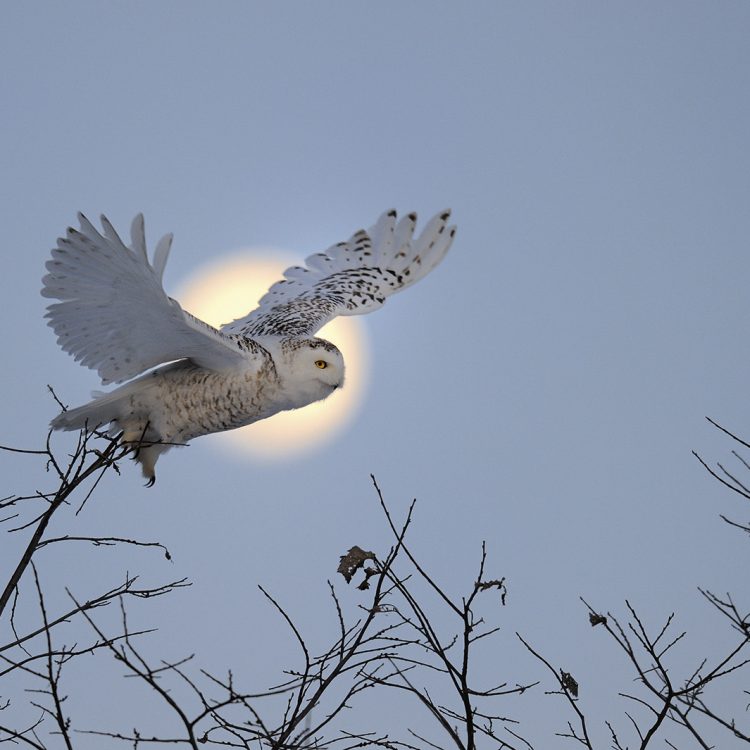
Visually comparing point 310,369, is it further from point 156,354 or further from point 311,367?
point 156,354

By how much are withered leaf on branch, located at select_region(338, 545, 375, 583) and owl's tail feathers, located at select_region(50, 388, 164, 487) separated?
98.4 inches

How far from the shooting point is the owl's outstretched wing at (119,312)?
466 centimetres

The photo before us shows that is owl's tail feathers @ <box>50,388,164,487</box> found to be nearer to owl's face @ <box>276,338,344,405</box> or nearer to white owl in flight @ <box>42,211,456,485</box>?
white owl in flight @ <box>42,211,456,485</box>

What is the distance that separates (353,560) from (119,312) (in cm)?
243

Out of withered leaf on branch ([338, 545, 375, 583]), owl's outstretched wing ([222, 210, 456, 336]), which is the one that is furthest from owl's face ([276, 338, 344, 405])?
withered leaf on branch ([338, 545, 375, 583])

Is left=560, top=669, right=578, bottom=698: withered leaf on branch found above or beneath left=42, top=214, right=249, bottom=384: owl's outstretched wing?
beneath

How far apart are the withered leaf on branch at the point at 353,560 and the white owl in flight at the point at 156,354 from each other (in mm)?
2078

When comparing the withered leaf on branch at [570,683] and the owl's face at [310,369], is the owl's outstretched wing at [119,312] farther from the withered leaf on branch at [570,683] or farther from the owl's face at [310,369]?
A: the withered leaf on branch at [570,683]

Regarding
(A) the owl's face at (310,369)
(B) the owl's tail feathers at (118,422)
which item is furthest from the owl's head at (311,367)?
(B) the owl's tail feathers at (118,422)

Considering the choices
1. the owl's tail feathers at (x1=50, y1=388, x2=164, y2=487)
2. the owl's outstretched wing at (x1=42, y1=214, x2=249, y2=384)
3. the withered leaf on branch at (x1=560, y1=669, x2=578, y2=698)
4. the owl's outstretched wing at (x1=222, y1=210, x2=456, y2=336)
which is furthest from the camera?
the owl's outstretched wing at (x1=222, y1=210, x2=456, y2=336)

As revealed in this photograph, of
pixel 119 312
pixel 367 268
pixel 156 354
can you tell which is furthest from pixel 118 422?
pixel 367 268

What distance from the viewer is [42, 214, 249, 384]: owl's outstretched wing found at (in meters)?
4.66

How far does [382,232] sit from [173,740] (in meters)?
6.43

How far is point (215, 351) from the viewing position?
535cm
